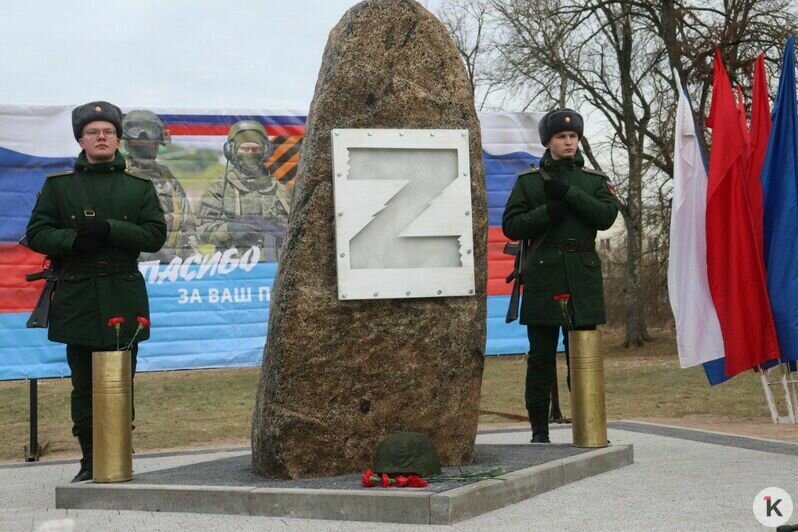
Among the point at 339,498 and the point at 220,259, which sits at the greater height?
the point at 220,259

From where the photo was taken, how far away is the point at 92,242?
5.54 meters

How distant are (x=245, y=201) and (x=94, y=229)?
5.50 m

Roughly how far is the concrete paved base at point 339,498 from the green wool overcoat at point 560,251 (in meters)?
1.15

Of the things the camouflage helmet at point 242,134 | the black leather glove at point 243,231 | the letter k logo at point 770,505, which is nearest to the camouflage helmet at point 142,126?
the camouflage helmet at point 242,134

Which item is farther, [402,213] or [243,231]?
[243,231]

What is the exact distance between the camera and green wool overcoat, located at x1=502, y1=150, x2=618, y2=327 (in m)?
6.23

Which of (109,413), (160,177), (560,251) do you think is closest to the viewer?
(109,413)

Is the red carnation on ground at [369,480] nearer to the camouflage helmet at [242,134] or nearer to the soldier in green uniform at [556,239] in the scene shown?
the soldier in green uniform at [556,239]

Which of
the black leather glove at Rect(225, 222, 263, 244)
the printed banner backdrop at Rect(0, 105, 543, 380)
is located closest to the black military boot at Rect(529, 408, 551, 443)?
the printed banner backdrop at Rect(0, 105, 543, 380)

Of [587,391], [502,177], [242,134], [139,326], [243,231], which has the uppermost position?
[242,134]

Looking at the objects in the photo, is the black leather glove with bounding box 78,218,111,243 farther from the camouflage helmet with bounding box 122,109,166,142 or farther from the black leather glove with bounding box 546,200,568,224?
the camouflage helmet with bounding box 122,109,166,142

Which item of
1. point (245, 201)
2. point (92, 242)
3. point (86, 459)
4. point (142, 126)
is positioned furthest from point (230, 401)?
point (92, 242)

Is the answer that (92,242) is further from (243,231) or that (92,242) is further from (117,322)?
(243,231)

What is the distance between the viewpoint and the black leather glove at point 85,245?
5.48 m
